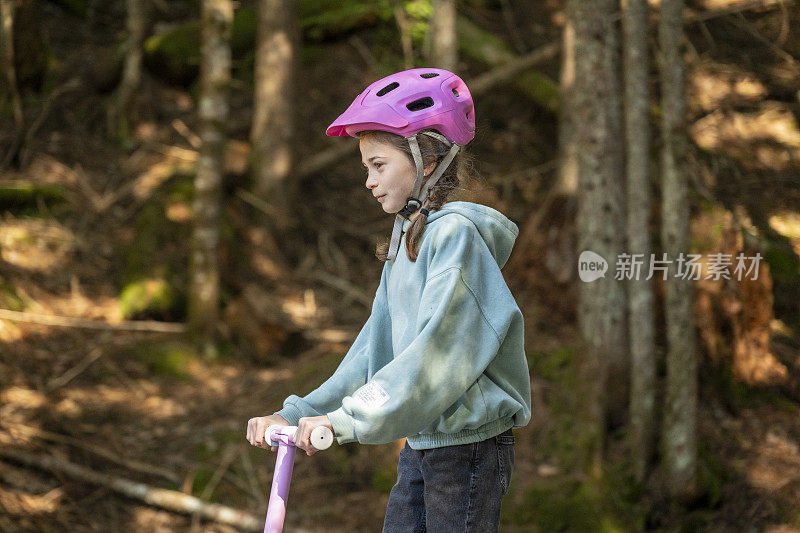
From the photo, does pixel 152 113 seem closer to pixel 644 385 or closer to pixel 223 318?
pixel 223 318

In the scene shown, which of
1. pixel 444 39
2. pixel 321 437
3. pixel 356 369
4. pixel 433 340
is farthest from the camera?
pixel 444 39

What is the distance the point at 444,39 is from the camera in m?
6.68

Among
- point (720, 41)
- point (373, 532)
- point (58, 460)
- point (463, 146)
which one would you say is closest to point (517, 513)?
point (373, 532)

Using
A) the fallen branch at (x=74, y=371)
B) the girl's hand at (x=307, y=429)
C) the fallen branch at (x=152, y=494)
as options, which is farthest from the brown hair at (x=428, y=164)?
the fallen branch at (x=74, y=371)

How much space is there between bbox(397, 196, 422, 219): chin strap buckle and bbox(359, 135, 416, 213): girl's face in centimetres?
2

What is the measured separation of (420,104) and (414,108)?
28 millimetres

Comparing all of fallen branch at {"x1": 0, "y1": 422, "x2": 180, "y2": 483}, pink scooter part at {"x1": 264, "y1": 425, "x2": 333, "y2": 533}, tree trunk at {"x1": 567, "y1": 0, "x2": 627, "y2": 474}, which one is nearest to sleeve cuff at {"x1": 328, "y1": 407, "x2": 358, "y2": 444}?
pink scooter part at {"x1": 264, "y1": 425, "x2": 333, "y2": 533}

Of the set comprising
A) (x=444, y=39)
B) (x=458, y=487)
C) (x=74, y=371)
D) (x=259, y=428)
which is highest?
(x=444, y=39)

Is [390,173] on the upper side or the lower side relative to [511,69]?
lower

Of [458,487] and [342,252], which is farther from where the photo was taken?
[342,252]

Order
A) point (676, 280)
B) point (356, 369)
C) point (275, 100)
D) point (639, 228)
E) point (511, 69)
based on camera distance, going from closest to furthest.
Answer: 1. point (356, 369)
2. point (676, 280)
3. point (639, 228)
4. point (275, 100)
5. point (511, 69)

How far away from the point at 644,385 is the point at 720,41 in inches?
222

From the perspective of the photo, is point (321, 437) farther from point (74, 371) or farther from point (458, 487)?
point (74, 371)

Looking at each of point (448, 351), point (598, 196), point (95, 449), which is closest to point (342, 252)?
point (95, 449)
